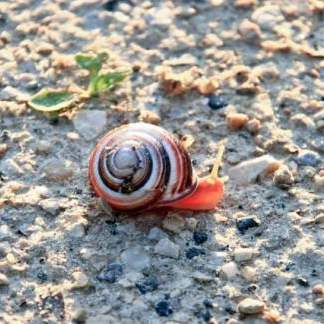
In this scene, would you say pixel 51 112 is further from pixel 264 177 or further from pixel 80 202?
pixel 264 177

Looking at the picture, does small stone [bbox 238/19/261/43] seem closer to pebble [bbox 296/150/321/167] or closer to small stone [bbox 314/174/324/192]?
pebble [bbox 296/150/321/167]

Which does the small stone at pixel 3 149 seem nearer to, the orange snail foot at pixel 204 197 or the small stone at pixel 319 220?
the orange snail foot at pixel 204 197

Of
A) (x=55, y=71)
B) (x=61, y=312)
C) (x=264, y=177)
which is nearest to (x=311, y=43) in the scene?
(x=264, y=177)

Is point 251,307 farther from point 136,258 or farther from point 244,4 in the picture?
point 244,4

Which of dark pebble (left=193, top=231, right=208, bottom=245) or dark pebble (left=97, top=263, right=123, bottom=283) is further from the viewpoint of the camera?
dark pebble (left=193, top=231, right=208, bottom=245)

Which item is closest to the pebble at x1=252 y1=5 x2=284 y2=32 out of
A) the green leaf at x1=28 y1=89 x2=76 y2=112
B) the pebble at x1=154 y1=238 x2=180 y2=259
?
the green leaf at x1=28 y1=89 x2=76 y2=112

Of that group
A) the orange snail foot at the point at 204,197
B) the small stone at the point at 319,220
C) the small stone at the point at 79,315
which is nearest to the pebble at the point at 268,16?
the orange snail foot at the point at 204,197
